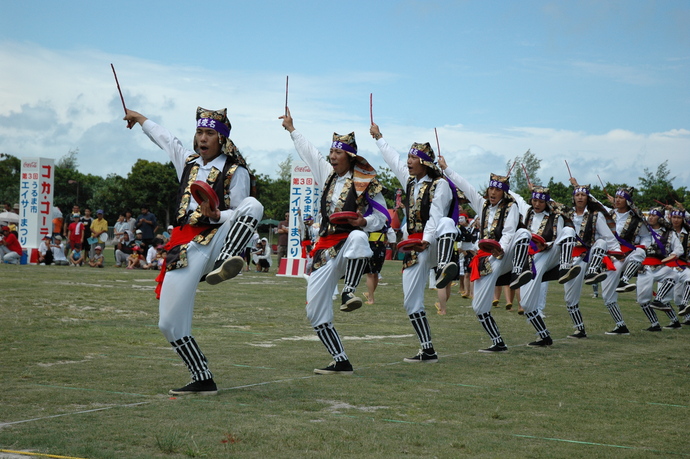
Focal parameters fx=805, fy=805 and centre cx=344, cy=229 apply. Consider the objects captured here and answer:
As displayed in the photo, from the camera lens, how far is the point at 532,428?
5.61 metres

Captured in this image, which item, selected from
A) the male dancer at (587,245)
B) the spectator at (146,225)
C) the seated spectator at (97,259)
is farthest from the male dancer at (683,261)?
the seated spectator at (97,259)

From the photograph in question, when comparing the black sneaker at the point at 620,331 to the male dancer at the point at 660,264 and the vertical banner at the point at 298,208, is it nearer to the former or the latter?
the male dancer at the point at 660,264

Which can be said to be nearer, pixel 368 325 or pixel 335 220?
pixel 335 220

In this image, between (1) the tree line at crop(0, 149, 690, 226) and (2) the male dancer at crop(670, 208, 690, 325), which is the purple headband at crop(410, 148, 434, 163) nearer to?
(2) the male dancer at crop(670, 208, 690, 325)

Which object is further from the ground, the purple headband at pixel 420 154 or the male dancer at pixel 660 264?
the purple headband at pixel 420 154

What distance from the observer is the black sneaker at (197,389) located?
6320 mm

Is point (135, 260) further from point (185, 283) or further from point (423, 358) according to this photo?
point (185, 283)

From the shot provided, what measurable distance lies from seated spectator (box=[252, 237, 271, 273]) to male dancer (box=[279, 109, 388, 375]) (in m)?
18.8

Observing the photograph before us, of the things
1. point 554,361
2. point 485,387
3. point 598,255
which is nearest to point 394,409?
point 485,387

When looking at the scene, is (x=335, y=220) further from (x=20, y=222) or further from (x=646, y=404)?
(x=20, y=222)

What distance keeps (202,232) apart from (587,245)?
769cm

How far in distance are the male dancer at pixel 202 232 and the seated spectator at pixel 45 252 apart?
2144 cm

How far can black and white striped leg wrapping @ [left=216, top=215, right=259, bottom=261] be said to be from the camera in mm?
6059

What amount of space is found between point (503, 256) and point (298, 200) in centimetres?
1531
